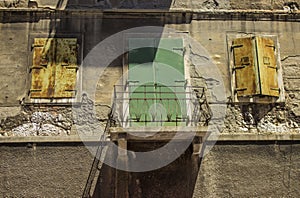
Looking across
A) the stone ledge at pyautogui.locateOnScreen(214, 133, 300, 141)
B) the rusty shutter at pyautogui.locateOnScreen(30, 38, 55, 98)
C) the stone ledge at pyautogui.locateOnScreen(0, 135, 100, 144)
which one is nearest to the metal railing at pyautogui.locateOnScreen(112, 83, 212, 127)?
the stone ledge at pyautogui.locateOnScreen(214, 133, 300, 141)

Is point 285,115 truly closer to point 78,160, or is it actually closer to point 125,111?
point 125,111

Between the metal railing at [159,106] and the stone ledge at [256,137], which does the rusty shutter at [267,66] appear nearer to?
the stone ledge at [256,137]

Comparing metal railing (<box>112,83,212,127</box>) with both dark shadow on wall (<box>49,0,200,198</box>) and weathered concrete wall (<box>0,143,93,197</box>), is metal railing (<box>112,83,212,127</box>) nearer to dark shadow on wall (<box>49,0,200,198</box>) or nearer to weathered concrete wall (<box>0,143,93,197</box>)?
dark shadow on wall (<box>49,0,200,198</box>)

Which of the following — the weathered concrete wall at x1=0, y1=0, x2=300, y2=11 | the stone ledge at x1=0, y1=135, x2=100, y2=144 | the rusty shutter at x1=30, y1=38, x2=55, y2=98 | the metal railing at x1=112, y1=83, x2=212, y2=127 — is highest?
the weathered concrete wall at x1=0, y1=0, x2=300, y2=11

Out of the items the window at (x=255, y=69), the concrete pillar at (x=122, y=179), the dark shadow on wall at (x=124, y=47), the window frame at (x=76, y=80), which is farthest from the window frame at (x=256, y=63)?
the window frame at (x=76, y=80)

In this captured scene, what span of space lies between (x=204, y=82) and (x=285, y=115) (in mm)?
1973

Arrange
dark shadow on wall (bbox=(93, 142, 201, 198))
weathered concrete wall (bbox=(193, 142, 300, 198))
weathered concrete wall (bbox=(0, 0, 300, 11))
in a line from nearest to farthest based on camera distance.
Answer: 1. dark shadow on wall (bbox=(93, 142, 201, 198))
2. weathered concrete wall (bbox=(193, 142, 300, 198))
3. weathered concrete wall (bbox=(0, 0, 300, 11))

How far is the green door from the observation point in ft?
30.0

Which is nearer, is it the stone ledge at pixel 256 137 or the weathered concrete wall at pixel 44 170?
the weathered concrete wall at pixel 44 170

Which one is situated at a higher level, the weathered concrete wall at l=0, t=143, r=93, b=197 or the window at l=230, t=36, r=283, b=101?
the window at l=230, t=36, r=283, b=101

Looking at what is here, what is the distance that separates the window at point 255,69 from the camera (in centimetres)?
952

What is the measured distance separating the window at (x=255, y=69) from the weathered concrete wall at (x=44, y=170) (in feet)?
12.5

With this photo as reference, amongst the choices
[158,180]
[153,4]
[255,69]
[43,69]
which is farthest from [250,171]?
[43,69]

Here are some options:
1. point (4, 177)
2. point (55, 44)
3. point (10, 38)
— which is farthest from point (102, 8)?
point (4, 177)
